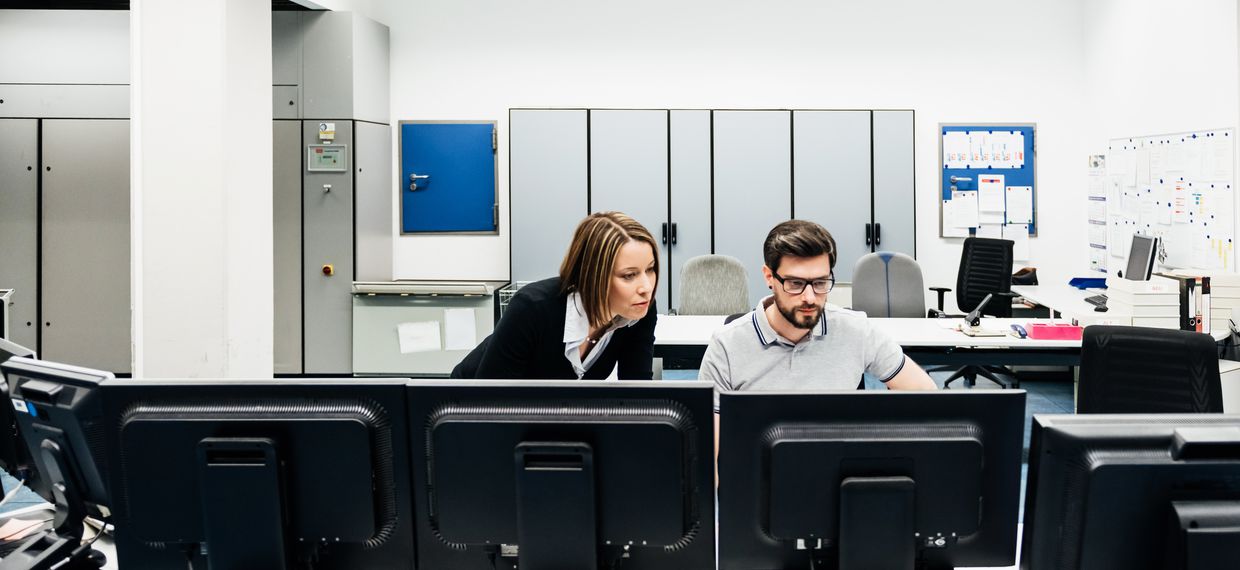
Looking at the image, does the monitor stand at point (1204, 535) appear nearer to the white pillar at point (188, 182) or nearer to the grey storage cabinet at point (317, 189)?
the white pillar at point (188, 182)

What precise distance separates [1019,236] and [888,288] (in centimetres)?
209

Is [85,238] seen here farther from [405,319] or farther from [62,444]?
[62,444]

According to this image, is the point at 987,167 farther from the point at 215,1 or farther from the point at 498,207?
the point at 215,1

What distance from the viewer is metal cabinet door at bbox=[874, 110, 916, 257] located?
5957 millimetres

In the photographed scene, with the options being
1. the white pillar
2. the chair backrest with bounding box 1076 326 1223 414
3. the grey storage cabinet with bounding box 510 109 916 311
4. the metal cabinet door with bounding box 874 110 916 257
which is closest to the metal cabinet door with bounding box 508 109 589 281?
the grey storage cabinet with bounding box 510 109 916 311

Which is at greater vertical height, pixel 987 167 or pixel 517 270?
pixel 987 167

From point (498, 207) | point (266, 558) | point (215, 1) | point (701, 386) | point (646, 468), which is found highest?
point (215, 1)

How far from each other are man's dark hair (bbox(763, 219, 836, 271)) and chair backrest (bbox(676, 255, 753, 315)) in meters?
2.46

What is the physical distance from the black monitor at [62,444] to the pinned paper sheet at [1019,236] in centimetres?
599

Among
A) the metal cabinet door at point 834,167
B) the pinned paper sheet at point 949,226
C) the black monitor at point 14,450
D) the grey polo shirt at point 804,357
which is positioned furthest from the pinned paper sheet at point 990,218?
the black monitor at point 14,450

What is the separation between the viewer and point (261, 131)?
399 cm

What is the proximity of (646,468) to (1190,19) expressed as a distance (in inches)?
199

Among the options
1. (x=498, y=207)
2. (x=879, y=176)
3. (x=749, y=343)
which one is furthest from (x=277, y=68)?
(x=749, y=343)

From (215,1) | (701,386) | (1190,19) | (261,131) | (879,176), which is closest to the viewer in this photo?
(701,386)
